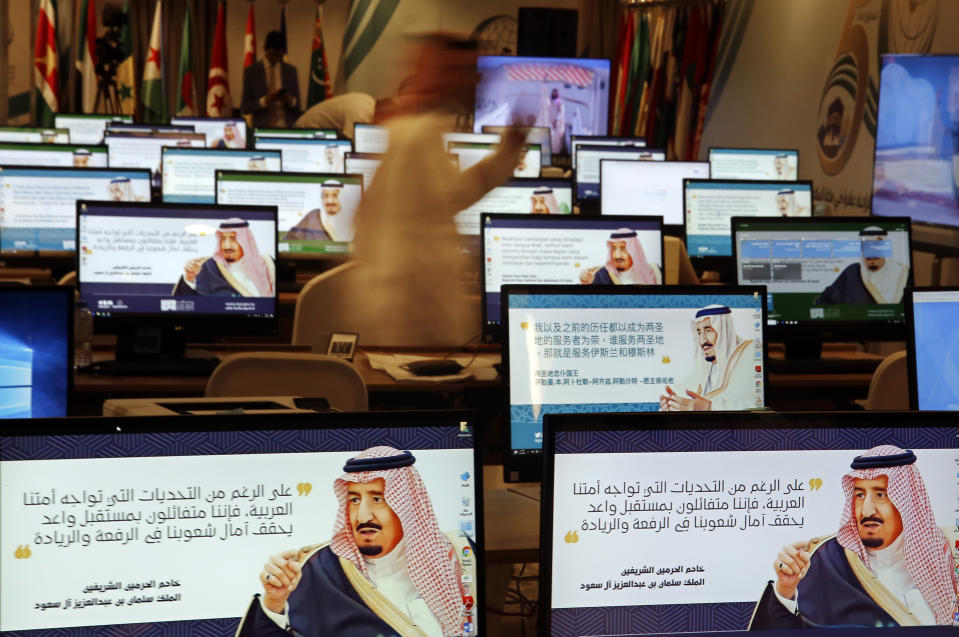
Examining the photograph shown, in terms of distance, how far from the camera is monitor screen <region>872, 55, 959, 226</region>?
6.63 meters

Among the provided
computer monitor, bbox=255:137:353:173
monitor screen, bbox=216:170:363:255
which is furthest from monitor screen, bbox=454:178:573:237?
computer monitor, bbox=255:137:353:173

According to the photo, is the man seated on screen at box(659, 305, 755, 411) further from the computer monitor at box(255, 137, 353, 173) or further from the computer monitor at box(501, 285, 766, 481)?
the computer monitor at box(255, 137, 353, 173)

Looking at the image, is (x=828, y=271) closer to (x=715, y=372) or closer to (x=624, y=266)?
(x=624, y=266)

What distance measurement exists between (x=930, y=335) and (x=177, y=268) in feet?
9.61

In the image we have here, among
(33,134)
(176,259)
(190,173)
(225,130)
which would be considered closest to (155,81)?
(225,130)

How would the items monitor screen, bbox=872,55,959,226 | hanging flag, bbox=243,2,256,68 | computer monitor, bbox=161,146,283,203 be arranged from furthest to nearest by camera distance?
hanging flag, bbox=243,2,256,68 < computer monitor, bbox=161,146,283,203 < monitor screen, bbox=872,55,959,226

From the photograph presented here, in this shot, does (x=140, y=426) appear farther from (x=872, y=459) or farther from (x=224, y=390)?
(x=224, y=390)

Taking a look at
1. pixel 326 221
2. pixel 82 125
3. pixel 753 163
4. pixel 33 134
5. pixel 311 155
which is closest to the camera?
pixel 326 221

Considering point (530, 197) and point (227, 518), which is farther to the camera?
point (530, 197)

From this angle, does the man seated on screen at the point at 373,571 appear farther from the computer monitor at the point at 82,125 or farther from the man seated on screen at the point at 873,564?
the computer monitor at the point at 82,125

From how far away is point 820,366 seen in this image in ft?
15.4

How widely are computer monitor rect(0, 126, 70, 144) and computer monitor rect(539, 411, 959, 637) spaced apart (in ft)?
27.3

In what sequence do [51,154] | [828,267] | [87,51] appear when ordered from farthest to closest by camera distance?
1. [87,51]
2. [51,154]
3. [828,267]

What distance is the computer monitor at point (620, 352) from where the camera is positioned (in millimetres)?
2637
